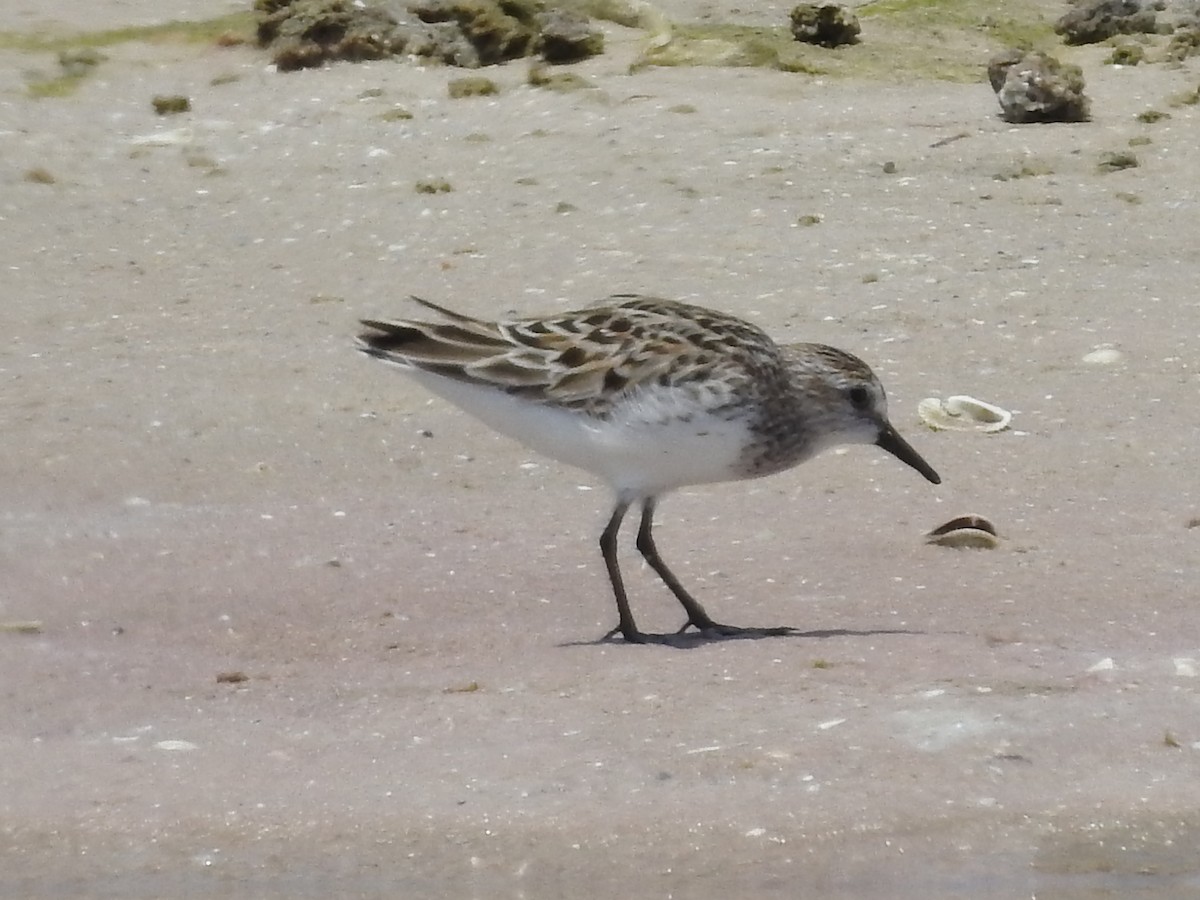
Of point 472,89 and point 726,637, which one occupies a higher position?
point 726,637

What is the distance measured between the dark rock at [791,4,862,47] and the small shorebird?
7.13 metres

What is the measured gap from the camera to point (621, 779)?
196 inches

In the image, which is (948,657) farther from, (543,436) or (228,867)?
(228,867)

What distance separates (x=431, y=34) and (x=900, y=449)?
23.3 ft

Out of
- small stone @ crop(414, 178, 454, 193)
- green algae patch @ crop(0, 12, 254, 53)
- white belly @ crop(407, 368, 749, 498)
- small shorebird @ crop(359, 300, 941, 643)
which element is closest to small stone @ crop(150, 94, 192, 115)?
green algae patch @ crop(0, 12, 254, 53)

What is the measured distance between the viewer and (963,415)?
8008 mm

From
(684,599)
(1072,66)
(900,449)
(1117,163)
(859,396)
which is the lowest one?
(1117,163)

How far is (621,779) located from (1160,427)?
3.54 metres

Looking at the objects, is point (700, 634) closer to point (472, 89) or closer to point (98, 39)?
point (472, 89)

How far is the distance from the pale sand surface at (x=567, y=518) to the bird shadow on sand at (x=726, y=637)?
0.07 m

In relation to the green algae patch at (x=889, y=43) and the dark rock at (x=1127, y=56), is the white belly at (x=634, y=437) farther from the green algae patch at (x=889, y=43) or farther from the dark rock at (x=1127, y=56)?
the dark rock at (x=1127, y=56)

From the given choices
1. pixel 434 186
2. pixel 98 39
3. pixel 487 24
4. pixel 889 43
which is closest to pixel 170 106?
pixel 98 39

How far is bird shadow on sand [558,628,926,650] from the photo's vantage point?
6.02 metres

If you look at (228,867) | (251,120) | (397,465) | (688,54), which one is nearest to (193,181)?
(251,120)
